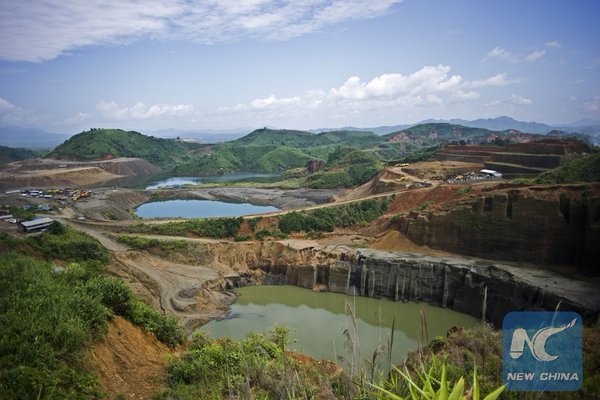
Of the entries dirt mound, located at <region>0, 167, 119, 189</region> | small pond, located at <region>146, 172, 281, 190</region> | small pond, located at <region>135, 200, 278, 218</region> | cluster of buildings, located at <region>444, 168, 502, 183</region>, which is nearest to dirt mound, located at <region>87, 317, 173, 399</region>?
cluster of buildings, located at <region>444, 168, 502, 183</region>

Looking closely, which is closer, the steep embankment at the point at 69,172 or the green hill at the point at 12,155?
the steep embankment at the point at 69,172

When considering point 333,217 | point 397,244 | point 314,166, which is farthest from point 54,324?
point 314,166

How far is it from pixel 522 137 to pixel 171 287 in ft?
423

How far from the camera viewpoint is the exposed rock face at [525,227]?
2856 centimetres

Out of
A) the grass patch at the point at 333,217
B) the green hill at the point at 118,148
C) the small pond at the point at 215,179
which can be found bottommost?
the grass patch at the point at 333,217

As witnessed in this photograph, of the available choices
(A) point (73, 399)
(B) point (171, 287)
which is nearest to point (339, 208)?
(B) point (171, 287)

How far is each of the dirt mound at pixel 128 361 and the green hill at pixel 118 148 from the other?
109 m

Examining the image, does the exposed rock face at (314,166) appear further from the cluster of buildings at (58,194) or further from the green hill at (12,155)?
the green hill at (12,155)

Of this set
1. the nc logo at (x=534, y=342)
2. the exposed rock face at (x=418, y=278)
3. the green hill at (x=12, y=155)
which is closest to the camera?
the nc logo at (x=534, y=342)

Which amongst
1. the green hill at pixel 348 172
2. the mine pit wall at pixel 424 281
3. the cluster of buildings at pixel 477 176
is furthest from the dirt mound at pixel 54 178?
the cluster of buildings at pixel 477 176

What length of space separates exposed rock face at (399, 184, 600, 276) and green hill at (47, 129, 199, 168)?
104m

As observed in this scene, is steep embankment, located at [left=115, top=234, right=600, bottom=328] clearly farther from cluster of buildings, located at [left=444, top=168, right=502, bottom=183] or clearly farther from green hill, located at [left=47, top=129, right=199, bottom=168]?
green hill, located at [left=47, top=129, right=199, bottom=168]

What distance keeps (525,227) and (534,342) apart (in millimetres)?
28233

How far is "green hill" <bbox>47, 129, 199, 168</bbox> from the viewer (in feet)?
371
